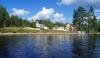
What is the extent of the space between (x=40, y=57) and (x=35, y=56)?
1654mm

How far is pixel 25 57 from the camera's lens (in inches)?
1610

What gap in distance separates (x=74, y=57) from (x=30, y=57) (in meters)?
7.77

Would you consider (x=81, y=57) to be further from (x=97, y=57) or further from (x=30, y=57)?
(x=30, y=57)

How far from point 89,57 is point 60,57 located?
5.25 m

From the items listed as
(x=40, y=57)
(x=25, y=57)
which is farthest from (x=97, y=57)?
(x=25, y=57)

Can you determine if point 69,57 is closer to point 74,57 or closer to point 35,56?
point 74,57

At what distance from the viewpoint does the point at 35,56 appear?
4262 centimetres

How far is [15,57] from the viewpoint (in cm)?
4122

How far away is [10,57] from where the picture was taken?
Answer: 41.3 metres

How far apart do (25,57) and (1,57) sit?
165 inches

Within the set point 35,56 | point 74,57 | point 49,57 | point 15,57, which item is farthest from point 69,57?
point 15,57

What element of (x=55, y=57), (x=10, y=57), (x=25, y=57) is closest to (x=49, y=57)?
(x=55, y=57)

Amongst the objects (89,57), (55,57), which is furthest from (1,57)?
(89,57)

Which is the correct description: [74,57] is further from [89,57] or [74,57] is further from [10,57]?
[10,57]
